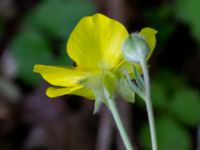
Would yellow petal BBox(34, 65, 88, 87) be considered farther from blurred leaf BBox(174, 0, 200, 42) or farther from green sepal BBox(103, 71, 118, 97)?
blurred leaf BBox(174, 0, 200, 42)

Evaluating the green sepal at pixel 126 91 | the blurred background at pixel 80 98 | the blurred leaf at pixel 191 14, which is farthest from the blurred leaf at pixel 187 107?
the green sepal at pixel 126 91

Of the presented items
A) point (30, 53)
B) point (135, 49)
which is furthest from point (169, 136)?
point (135, 49)

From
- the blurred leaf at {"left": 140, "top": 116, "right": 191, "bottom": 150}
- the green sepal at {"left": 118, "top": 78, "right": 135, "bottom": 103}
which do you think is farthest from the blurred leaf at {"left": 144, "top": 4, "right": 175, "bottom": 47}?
the green sepal at {"left": 118, "top": 78, "right": 135, "bottom": 103}

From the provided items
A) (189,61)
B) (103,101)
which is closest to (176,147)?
(189,61)

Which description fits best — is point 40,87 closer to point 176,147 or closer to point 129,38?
point 176,147

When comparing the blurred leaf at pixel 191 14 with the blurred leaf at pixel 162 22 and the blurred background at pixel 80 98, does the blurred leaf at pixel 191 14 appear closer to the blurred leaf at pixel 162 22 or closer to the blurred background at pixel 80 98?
the blurred background at pixel 80 98

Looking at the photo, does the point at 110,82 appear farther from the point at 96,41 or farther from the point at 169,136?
the point at 169,136
